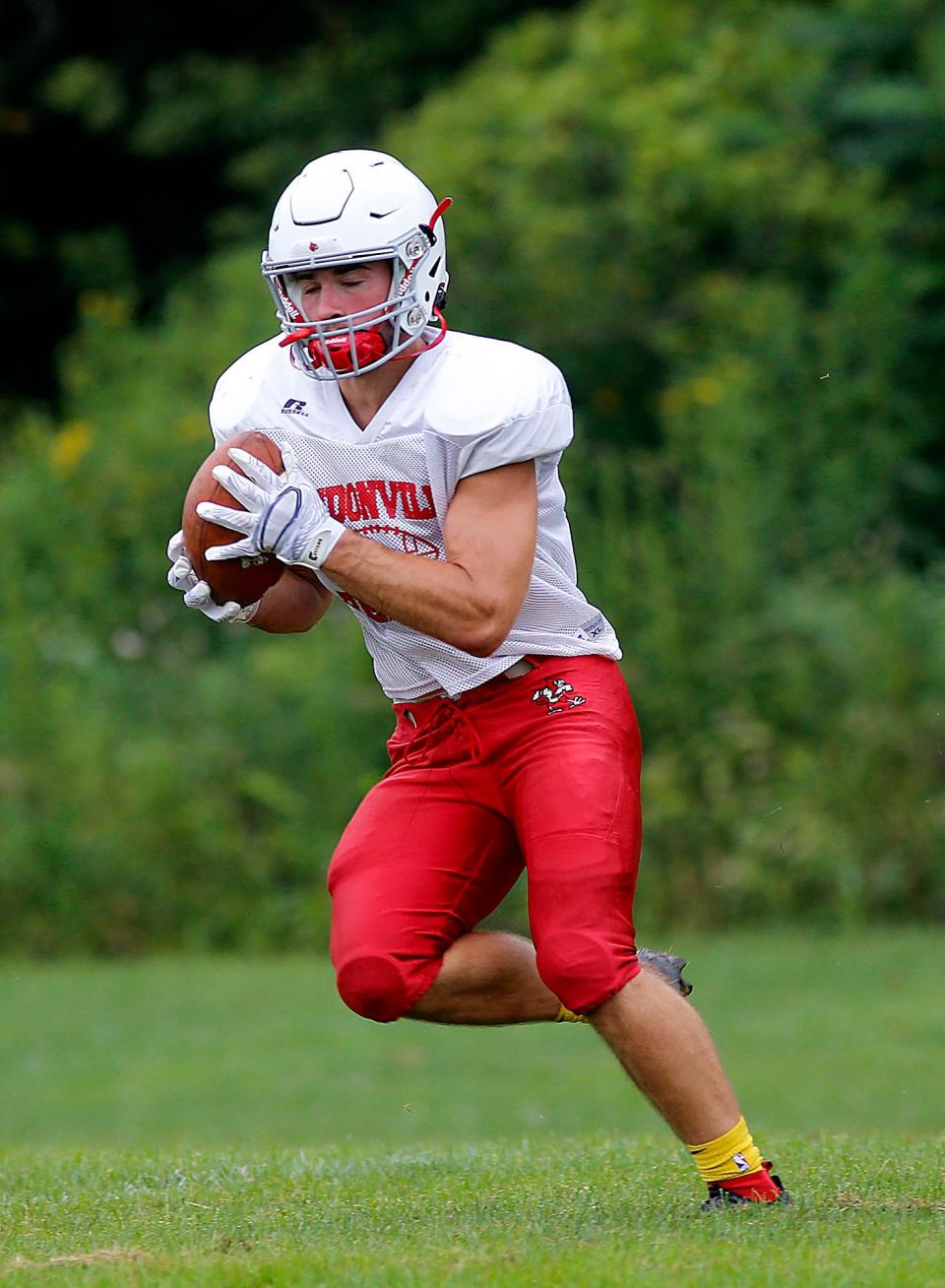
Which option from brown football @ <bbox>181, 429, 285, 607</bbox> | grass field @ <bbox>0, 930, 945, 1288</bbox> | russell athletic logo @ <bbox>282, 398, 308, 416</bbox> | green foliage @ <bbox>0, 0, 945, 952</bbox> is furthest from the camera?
green foliage @ <bbox>0, 0, 945, 952</bbox>

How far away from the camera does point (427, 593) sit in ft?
13.9

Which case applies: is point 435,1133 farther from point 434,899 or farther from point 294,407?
point 294,407

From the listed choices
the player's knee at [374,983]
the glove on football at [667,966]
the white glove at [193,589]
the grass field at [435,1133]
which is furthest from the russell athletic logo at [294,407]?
the grass field at [435,1133]

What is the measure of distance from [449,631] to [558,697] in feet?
1.36

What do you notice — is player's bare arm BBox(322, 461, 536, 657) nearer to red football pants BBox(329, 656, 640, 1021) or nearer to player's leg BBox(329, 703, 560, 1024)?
red football pants BBox(329, 656, 640, 1021)

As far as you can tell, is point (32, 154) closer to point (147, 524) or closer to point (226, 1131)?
point (147, 524)

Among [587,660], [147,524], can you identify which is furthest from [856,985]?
[587,660]

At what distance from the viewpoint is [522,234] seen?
15320 mm

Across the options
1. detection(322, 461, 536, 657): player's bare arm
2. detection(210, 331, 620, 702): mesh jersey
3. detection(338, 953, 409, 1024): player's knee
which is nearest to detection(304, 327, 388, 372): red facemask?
detection(210, 331, 620, 702): mesh jersey

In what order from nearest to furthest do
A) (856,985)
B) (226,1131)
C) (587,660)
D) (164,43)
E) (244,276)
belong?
(587,660)
(226,1131)
(856,985)
(244,276)
(164,43)

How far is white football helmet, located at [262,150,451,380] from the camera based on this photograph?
174 inches

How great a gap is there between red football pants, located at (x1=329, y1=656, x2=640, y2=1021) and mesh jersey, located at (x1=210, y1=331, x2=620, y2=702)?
86 mm

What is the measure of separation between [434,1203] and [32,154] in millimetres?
16117

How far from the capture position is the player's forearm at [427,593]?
423 cm
